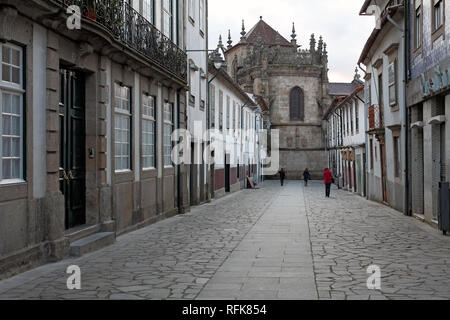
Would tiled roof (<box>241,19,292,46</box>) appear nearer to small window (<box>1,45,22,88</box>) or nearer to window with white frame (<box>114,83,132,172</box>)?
window with white frame (<box>114,83,132,172</box>)

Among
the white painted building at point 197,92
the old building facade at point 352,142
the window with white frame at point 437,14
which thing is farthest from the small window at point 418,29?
the old building facade at point 352,142

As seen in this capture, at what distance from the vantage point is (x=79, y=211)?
1104cm

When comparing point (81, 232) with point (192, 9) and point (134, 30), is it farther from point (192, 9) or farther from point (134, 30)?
point (192, 9)

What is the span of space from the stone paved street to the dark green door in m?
1.03

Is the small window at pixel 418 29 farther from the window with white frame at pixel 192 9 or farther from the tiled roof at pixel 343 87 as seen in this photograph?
the tiled roof at pixel 343 87

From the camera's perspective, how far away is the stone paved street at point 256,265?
6879mm

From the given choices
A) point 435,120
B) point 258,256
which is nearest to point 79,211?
point 258,256

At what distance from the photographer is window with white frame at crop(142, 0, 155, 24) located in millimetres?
14867

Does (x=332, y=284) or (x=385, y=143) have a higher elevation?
(x=385, y=143)

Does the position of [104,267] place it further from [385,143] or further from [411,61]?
[385,143]

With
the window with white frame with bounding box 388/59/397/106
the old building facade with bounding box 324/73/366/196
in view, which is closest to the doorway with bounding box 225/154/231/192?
the old building facade with bounding box 324/73/366/196

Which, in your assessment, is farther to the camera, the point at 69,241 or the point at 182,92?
the point at 182,92

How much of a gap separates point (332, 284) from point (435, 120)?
771 cm

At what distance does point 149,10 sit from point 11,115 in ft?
26.7
